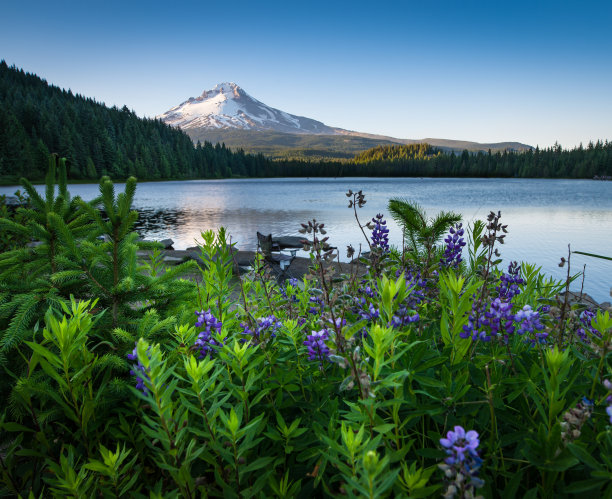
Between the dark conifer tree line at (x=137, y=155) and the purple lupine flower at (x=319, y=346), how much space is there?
10345 cm

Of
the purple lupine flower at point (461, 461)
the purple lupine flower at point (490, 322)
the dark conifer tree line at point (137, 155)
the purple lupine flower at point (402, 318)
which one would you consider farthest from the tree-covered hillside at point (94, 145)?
the purple lupine flower at point (461, 461)

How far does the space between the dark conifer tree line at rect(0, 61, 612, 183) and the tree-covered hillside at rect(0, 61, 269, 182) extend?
0.26 m

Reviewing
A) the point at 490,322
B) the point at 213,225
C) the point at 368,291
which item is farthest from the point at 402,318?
the point at 213,225

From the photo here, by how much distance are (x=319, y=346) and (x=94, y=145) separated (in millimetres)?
127104

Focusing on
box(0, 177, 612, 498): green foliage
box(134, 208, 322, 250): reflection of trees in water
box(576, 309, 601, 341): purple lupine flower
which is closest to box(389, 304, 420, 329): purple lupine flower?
box(0, 177, 612, 498): green foliage

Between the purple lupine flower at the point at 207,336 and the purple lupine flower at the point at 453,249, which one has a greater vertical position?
the purple lupine flower at the point at 453,249

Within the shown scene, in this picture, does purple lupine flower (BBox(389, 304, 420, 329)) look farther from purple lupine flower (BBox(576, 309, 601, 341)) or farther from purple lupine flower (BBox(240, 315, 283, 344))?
purple lupine flower (BBox(576, 309, 601, 341))

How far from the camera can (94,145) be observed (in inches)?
4158

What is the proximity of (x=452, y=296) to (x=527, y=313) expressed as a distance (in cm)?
46

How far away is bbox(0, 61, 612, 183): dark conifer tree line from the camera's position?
95.2m

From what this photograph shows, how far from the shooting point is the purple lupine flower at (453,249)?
3.48m

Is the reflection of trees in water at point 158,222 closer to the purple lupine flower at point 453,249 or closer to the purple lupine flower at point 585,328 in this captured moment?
the purple lupine flower at point 453,249

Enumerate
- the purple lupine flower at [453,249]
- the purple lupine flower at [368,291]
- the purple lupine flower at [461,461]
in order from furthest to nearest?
the purple lupine flower at [453,249], the purple lupine flower at [368,291], the purple lupine flower at [461,461]

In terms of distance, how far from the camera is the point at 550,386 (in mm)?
1382
